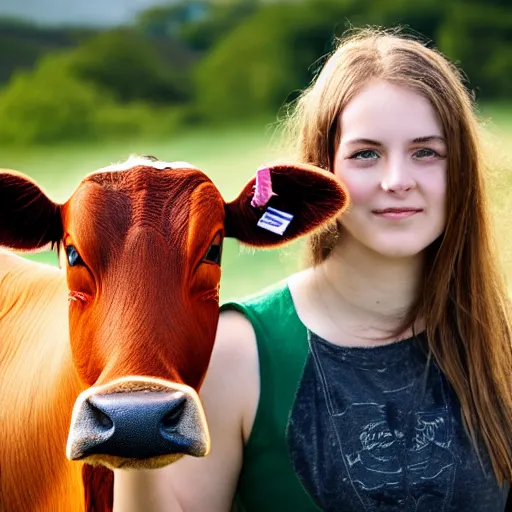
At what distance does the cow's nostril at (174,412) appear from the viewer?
1975mm

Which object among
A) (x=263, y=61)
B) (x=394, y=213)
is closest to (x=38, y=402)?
(x=394, y=213)

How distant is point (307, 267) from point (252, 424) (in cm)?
52

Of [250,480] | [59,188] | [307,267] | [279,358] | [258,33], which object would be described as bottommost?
[250,480]

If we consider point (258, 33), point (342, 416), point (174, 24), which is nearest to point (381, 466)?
point (342, 416)

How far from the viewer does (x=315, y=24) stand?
15539mm

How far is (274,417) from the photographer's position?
2723 mm

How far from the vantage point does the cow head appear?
1.99 metres

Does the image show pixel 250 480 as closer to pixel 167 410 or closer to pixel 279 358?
pixel 279 358

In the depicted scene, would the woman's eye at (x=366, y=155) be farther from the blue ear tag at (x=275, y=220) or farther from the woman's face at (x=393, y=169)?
the blue ear tag at (x=275, y=220)

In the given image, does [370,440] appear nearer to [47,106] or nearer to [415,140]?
[415,140]

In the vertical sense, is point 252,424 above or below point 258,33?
below

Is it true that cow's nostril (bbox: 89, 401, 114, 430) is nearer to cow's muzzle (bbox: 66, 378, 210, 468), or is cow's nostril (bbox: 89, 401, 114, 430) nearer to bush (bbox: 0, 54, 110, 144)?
cow's muzzle (bbox: 66, 378, 210, 468)

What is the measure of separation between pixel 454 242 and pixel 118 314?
104cm

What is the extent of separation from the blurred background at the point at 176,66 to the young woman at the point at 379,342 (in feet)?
31.3
